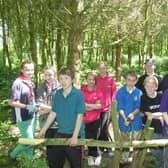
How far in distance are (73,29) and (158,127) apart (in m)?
3.65

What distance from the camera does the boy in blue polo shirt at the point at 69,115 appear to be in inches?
229

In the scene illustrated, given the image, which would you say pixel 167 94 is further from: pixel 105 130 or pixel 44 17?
pixel 44 17

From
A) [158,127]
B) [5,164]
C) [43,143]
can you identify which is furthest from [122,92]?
[5,164]

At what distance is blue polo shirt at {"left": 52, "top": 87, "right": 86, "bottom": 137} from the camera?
19.4ft

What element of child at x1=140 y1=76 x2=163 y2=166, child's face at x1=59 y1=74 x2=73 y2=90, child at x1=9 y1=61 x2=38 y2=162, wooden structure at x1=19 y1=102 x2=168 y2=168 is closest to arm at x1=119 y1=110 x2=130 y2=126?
child at x1=140 y1=76 x2=163 y2=166

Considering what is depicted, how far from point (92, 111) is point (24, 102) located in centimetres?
145

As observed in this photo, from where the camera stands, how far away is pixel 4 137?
9344 millimetres

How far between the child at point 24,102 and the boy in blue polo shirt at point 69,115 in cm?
87

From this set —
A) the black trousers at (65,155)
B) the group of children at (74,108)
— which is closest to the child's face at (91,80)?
the group of children at (74,108)

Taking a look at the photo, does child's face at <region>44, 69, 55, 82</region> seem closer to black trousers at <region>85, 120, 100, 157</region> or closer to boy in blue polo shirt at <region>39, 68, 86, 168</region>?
boy in blue polo shirt at <region>39, 68, 86, 168</region>

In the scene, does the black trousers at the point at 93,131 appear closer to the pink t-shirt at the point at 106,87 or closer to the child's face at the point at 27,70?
the pink t-shirt at the point at 106,87

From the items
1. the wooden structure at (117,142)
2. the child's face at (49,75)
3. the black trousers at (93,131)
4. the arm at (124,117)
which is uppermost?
the child's face at (49,75)

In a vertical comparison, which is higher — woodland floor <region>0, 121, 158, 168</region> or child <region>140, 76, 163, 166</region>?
child <region>140, 76, 163, 166</region>

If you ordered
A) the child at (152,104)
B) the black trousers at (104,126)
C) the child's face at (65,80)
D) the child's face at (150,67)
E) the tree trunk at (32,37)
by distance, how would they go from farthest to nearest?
1. the tree trunk at (32,37)
2. the black trousers at (104,126)
3. the child's face at (150,67)
4. the child at (152,104)
5. the child's face at (65,80)
